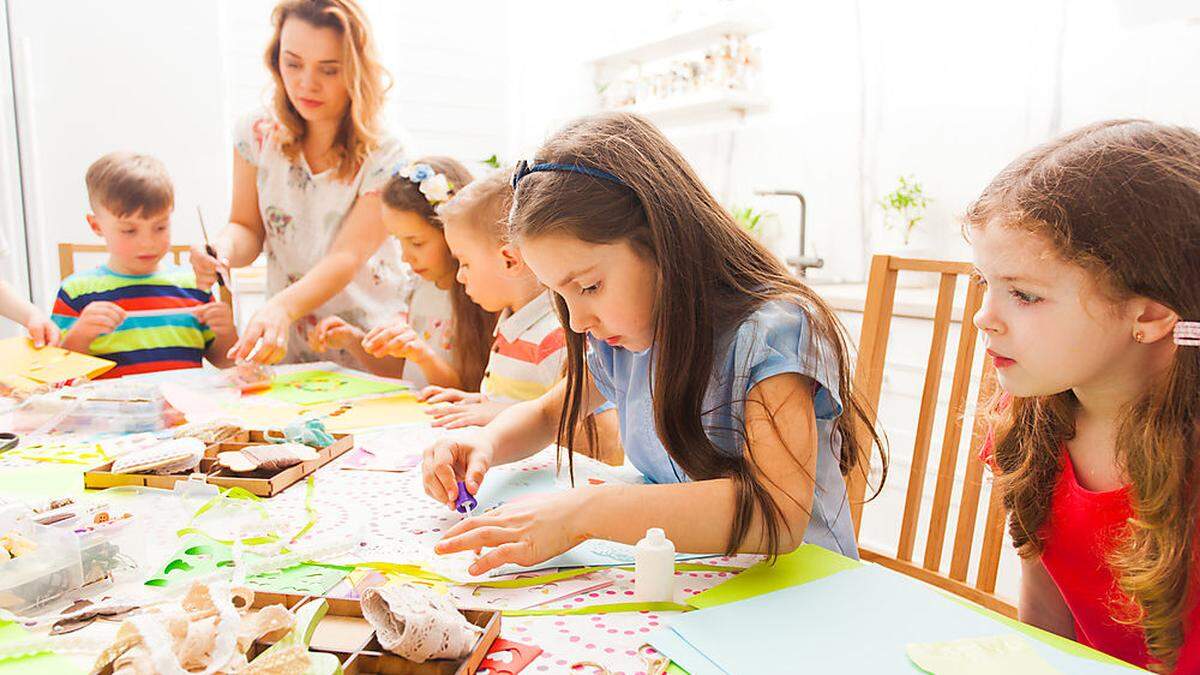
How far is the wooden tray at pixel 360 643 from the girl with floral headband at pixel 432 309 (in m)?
0.97

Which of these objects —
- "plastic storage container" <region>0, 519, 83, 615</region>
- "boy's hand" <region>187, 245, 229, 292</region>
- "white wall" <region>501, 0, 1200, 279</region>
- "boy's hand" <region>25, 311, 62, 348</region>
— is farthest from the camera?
"white wall" <region>501, 0, 1200, 279</region>

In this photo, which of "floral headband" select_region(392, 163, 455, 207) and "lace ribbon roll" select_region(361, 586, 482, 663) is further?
"floral headband" select_region(392, 163, 455, 207)

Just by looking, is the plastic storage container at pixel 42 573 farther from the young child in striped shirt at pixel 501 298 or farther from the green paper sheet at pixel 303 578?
the young child in striped shirt at pixel 501 298

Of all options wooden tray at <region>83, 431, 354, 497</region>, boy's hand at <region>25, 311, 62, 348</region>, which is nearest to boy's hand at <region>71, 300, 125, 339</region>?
boy's hand at <region>25, 311, 62, 348</region>

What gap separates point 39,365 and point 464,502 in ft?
3.60

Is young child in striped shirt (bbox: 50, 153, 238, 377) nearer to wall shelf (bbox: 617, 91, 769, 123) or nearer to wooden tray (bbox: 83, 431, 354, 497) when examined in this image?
wooden tray (bbox: 83, 431, 354, 497)

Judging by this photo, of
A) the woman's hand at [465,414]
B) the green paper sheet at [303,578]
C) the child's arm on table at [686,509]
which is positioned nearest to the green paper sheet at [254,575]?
the green paper sheet at [303,578]

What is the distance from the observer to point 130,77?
278 centimetres

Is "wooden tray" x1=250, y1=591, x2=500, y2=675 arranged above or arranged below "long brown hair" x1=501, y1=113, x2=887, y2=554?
below

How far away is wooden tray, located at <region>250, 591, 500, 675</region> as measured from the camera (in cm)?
55

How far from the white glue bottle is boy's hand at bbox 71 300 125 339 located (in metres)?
1.59

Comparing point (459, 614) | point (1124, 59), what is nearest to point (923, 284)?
point (1124, 59)

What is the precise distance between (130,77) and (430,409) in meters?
2.13

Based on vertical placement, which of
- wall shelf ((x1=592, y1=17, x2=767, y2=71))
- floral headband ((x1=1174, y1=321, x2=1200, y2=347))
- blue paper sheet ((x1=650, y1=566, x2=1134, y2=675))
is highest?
wall shelf ((x1=592, y1=17, x2=767, y2=71))
